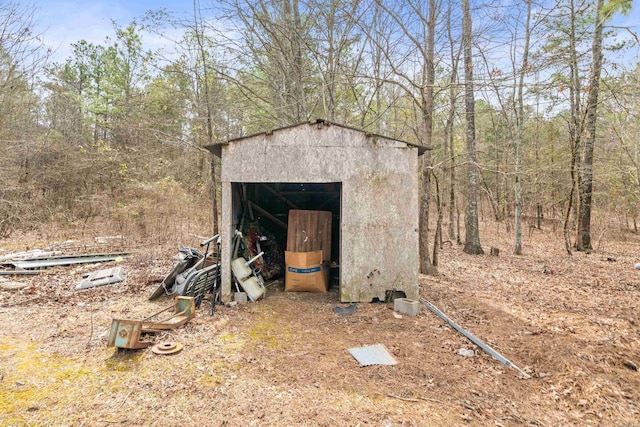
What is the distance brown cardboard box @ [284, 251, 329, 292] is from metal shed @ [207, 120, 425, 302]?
2.58ft

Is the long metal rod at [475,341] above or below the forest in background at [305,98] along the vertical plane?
below

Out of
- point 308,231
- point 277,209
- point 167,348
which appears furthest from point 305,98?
point 167,348

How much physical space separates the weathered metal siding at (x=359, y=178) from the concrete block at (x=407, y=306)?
345mm

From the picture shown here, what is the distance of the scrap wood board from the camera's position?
6355mm

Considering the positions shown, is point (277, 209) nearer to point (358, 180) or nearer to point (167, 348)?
point (358, 180)

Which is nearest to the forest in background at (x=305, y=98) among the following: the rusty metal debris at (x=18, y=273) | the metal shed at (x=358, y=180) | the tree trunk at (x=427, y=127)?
the tree trunk at (x=427, y=127)

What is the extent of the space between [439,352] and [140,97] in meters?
16.8

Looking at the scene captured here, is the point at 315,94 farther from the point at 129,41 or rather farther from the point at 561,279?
the point at 561,279

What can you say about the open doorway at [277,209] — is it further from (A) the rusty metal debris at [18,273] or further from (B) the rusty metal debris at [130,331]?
(A) the rusty metal debris at [18,273]

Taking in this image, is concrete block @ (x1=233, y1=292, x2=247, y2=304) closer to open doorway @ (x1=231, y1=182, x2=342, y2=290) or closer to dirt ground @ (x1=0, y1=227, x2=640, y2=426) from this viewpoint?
dirt ground @ (x1=0, y1=227, x2=640, y2=426)

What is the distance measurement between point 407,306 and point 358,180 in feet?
7.20

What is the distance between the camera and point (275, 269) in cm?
741

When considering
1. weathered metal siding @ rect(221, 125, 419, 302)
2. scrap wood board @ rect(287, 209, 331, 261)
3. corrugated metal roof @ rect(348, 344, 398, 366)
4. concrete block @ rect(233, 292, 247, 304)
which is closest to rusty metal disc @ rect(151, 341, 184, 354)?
concrete block @ rect(233, 292, 247, 304)

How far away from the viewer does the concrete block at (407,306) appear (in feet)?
16.9
